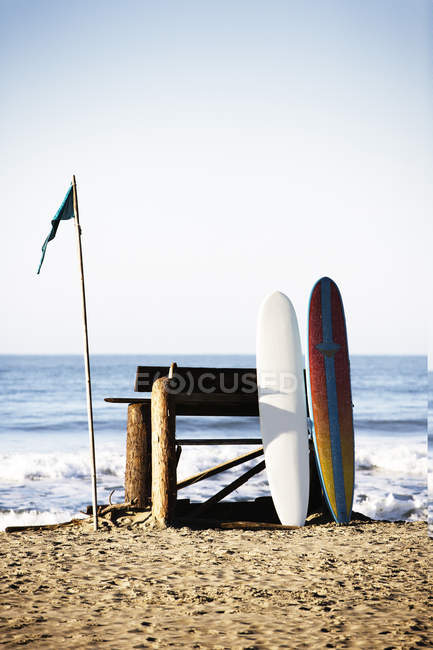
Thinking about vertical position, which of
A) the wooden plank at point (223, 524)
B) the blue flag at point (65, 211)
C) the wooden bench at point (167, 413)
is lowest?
the wooden plank at point (223, 524)

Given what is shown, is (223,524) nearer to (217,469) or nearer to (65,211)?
(217,469)

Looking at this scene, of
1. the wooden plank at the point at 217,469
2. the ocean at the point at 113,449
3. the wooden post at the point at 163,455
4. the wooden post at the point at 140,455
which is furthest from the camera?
the ocean at the point at 113,449

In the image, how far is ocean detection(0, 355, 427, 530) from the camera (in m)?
8.39

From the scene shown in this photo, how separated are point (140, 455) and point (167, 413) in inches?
24.8

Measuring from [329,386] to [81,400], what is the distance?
72.0ft

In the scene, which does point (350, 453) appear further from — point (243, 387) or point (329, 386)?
point (243, 387)

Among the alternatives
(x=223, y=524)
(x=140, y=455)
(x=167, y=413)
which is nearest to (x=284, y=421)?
(x=223, y=524)

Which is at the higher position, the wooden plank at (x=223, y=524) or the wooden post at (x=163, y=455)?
the wooden post at (x=163, y=455)

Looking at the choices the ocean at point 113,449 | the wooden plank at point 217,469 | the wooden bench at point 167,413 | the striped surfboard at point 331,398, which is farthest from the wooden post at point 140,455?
the ocean at point 113,449

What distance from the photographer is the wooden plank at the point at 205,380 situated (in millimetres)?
5590

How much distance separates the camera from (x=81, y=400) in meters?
26.8

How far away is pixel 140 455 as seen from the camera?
18.9 feet

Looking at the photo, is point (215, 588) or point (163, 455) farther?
point (163, 455)

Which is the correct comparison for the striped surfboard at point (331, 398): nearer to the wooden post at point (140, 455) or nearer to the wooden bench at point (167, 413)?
the wooden bench at point (167, 413)
